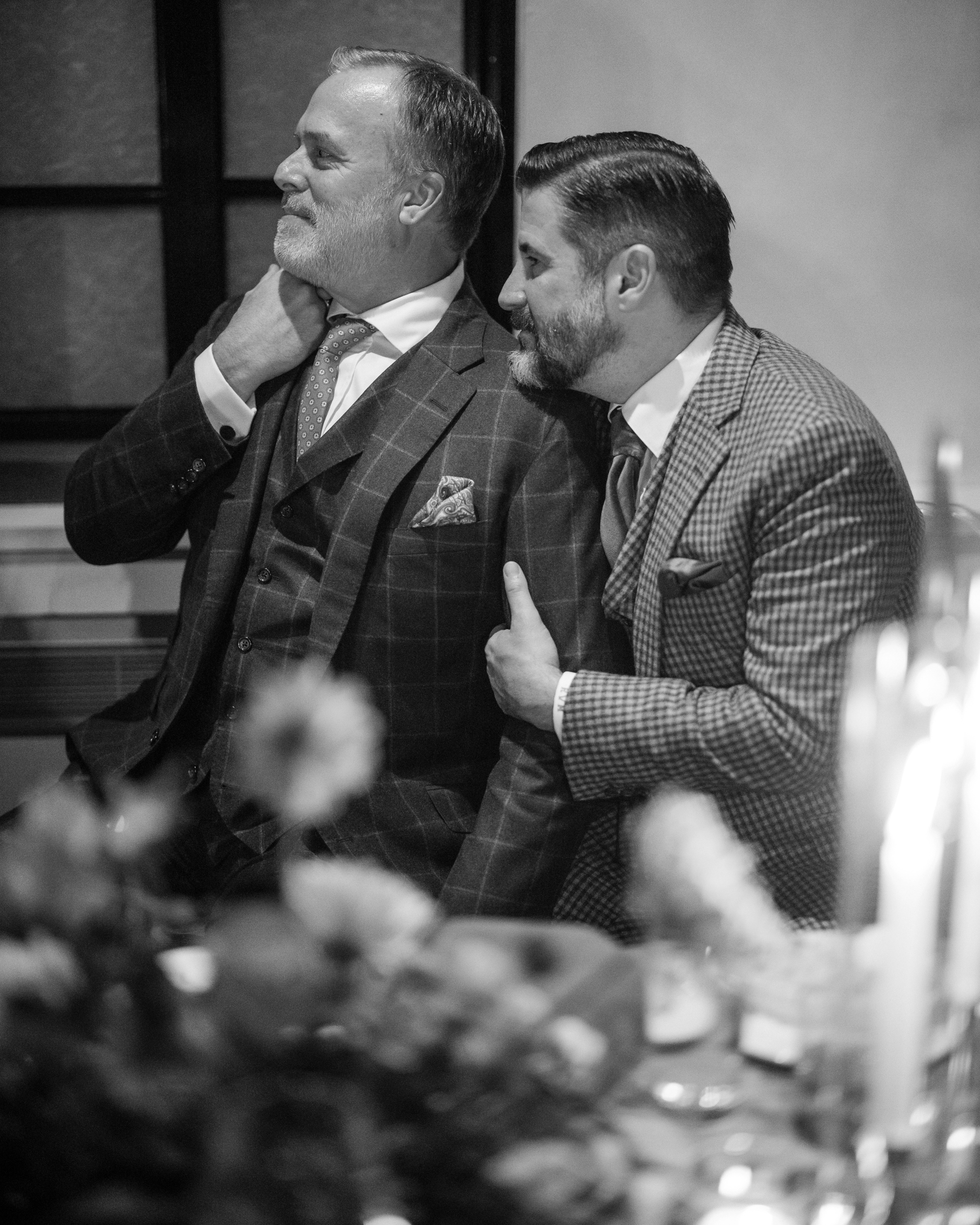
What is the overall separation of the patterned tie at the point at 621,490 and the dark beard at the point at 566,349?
0.33ft

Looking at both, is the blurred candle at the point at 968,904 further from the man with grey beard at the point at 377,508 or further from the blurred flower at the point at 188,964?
the man with grey beard at the point at 377,508

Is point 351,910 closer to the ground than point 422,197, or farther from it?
closer to the ground

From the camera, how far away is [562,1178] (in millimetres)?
697

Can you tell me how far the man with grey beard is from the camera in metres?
1.75

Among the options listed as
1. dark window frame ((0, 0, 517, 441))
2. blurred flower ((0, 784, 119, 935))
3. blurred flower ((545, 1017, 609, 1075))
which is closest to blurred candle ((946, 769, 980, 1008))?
blurred flower ((545, 1017, 609, 1075))

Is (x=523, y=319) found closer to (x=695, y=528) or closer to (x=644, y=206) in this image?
(x=644, y=206)

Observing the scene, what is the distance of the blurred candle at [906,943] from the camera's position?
0.63m

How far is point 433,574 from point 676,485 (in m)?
0.36

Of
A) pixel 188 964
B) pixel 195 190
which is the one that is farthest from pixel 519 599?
pixel 195 190

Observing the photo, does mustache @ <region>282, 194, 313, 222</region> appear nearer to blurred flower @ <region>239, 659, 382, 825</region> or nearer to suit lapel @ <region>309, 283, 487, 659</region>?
suit lapel @ <region>309, 283, 487, 659</region>

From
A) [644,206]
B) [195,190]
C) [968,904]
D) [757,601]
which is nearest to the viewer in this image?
[968,904]

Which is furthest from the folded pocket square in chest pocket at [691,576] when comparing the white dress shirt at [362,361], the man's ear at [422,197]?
the man's ear at [422,197]

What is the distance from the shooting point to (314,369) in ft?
6.26

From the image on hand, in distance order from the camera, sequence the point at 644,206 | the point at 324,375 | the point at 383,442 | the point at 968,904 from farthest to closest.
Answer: the point at 324,375
the point at 383,442
the point at 644,206
the point at 968,904
